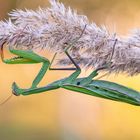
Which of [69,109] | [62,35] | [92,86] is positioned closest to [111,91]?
[92,86]

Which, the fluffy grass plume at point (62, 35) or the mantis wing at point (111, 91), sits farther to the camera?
the mantis wing at point (111, 91)

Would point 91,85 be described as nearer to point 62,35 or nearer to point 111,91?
point 111,91

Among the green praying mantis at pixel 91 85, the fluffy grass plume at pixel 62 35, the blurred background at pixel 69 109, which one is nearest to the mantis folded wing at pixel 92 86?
the green praying mantis at pixel 91 85

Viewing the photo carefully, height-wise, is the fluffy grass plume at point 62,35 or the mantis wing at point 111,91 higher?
the fluffy grass plume at point 62,35

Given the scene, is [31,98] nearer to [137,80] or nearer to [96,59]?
A: [137,80]

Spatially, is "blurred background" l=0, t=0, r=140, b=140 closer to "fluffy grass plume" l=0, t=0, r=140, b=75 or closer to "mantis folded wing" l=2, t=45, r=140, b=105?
"mantis folded wing" l=2, t=45, r=140, b=105

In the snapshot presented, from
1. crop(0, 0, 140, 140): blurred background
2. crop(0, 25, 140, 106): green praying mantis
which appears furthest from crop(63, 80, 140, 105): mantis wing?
crop(0, 0, 140, 140): blurred background

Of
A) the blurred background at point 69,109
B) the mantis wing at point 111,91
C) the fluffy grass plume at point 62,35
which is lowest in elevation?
the mantis wing at point 111,91

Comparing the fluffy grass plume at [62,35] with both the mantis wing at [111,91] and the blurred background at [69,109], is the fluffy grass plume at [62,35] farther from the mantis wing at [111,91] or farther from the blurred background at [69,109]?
the blurred background at [69,109]

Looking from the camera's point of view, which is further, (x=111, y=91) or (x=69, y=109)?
(x=69, y=109)
